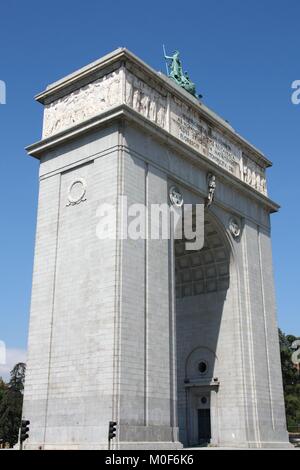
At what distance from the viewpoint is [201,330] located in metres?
32.7

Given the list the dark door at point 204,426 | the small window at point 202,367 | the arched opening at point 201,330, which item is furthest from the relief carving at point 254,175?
the dark door at point 204,426

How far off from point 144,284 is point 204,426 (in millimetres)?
11659

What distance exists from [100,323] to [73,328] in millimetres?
1682

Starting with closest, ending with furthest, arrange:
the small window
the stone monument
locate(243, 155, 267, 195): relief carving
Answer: the stone monument
the small window
locate(243, 155, 267, 195): relief carving

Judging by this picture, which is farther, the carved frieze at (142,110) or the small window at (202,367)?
the small window at (202,367)

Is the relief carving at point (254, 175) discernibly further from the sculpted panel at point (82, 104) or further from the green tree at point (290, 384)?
the green tree at point (290, 384)

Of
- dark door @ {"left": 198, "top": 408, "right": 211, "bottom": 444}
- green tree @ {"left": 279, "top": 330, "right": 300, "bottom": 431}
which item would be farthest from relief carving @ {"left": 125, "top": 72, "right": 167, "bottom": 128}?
green tree @ {"left": 279, "top": 330, "right": 300, "bottom": 431}

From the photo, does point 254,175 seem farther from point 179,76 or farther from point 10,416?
point 10,416

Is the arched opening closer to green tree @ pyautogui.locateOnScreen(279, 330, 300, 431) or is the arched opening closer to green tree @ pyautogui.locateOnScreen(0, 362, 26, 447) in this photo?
green tree @ pyautogui.locateOnScreen(279, 330, 300, 431)

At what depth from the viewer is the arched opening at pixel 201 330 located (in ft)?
102

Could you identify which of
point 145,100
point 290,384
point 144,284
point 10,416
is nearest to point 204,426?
point 144,284

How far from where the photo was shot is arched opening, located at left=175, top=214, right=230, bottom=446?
1222 inches

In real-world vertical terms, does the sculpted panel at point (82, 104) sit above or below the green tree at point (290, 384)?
above
